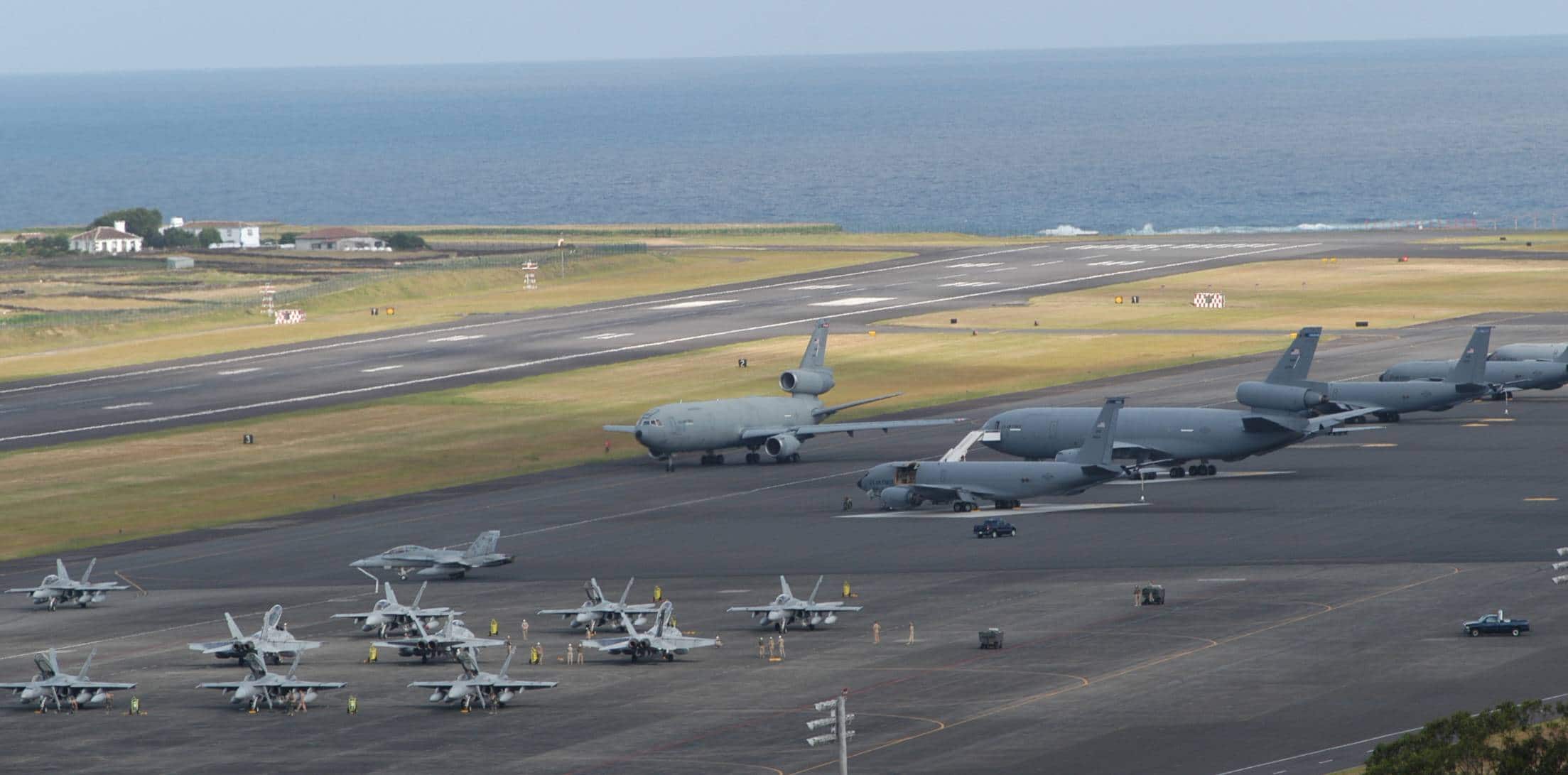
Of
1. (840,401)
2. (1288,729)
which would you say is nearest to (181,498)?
(840,401)

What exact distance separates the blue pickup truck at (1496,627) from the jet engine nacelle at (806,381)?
5721 centimetres

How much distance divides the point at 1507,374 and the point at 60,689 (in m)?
92.9

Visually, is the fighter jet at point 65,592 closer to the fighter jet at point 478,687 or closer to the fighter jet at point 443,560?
the fighter jet at point 443,560

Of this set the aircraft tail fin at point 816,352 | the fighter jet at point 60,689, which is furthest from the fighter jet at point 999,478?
the fighter jet at point 60,689

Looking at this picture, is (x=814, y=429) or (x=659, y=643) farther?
(x=814, y=429)

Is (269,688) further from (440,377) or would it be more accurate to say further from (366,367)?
(366,367)

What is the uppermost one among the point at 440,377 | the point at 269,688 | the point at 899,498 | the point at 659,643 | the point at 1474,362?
the point at 440,377

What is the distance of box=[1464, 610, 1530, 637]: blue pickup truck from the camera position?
68188 mm

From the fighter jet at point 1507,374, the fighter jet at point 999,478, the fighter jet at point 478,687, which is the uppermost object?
the fighter jet at point 1507,374

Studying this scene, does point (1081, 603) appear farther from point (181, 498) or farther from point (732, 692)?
point (181, 498)

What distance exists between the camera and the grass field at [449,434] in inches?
4353

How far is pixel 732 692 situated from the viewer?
65.0m

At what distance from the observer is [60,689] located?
65.1m

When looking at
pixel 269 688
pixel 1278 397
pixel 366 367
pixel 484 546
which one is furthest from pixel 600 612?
pixel 366 367
